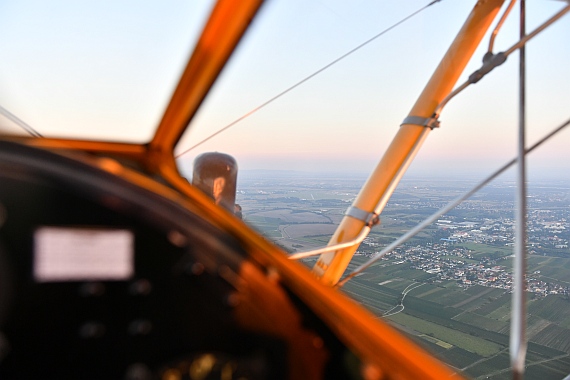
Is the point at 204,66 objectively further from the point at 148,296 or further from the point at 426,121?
the point at 426,121

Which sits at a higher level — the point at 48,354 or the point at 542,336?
the point at 542,336

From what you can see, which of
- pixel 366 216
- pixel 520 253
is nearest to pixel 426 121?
pixel 366 216

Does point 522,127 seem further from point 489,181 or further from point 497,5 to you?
point 497,5

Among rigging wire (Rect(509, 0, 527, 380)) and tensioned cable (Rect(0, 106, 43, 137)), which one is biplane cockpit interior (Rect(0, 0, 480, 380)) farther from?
rigging wire (Rect(509, 0, 527, 380))

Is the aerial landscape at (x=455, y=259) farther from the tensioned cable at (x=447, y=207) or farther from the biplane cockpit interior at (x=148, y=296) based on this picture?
the biplane cockpit interior at (x=148, y=296)

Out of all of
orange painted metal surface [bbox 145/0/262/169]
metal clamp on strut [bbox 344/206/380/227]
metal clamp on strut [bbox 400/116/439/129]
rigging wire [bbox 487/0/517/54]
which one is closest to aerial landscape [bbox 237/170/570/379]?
metal clamp on strut [bbox 344/206/380/227]

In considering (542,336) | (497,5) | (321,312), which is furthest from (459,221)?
(321,312)
